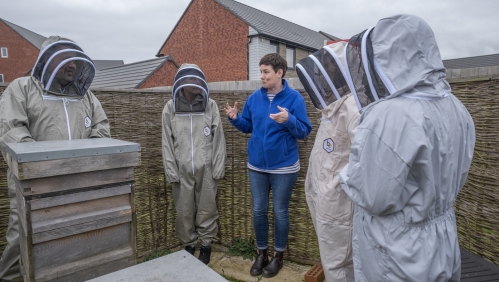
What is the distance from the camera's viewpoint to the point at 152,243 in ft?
12.3

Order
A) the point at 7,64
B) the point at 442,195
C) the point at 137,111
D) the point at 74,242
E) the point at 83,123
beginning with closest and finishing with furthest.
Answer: the point at 442,195 → the point at 74,242 → the point at 83,123 → the point at 137,111 → the point at 7,64

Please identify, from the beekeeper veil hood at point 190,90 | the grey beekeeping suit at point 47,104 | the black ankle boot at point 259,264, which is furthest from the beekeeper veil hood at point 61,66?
the black ankle boot at point 259,264

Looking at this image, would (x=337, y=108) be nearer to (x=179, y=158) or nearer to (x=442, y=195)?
(x=442, y=195)

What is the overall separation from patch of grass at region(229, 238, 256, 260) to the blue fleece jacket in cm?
122

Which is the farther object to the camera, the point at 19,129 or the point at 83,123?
the point at 83,123

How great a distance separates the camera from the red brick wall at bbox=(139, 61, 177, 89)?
16.5 m

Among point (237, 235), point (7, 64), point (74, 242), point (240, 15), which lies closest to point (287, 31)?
point (240, 15)

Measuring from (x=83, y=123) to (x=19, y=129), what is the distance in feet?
1.45

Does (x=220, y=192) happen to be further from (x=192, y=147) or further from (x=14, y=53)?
(x=14, y=53)

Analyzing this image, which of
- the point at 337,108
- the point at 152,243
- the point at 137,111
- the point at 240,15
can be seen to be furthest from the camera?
the point at 240,15

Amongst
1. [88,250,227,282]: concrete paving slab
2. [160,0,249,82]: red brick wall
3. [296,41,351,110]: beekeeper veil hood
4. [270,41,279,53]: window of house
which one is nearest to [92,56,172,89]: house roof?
[160,0,249,82]: red brick wall

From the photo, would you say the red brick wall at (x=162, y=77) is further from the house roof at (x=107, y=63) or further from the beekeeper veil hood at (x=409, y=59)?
the house roof at (x=107, y=63)

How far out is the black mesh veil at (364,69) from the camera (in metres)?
1.58

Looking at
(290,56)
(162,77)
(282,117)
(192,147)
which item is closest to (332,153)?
(282,117)
